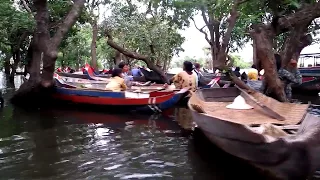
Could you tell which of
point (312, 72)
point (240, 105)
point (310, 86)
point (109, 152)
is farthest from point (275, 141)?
point (312, 72)

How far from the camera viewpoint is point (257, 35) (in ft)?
26.2

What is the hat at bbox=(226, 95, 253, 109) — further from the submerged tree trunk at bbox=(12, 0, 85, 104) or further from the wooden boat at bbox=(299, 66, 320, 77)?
the wooden boat at bbox=(299, 66, 320, 77)

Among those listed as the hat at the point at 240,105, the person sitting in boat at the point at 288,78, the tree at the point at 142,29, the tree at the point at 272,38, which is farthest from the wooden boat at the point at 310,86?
the hat at the point at 240,105

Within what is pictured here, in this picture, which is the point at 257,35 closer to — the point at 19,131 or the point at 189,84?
the point at 189,84

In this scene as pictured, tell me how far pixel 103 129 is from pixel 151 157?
2.94m

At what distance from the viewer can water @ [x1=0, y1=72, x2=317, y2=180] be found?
5.82m

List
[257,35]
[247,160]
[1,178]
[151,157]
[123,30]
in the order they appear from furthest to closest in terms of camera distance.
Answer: [123,30] → [257,35] → [151,157] → [1,178] → [247,160]

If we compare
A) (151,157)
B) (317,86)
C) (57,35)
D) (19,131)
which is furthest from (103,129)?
(317,86)

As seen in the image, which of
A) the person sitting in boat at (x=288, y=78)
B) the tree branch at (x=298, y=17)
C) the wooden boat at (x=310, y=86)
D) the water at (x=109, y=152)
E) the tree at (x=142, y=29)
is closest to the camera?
the water at (x=109, y=152)

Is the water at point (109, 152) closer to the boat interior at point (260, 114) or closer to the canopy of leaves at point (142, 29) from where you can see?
the boat interior at point (260, 114)

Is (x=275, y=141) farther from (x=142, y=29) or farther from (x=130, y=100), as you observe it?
(x=142, y=29)

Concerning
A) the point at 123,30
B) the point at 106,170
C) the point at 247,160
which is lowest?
the point at 106,170

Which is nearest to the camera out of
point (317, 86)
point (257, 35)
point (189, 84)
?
point (257, 35)

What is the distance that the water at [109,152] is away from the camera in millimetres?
5820
